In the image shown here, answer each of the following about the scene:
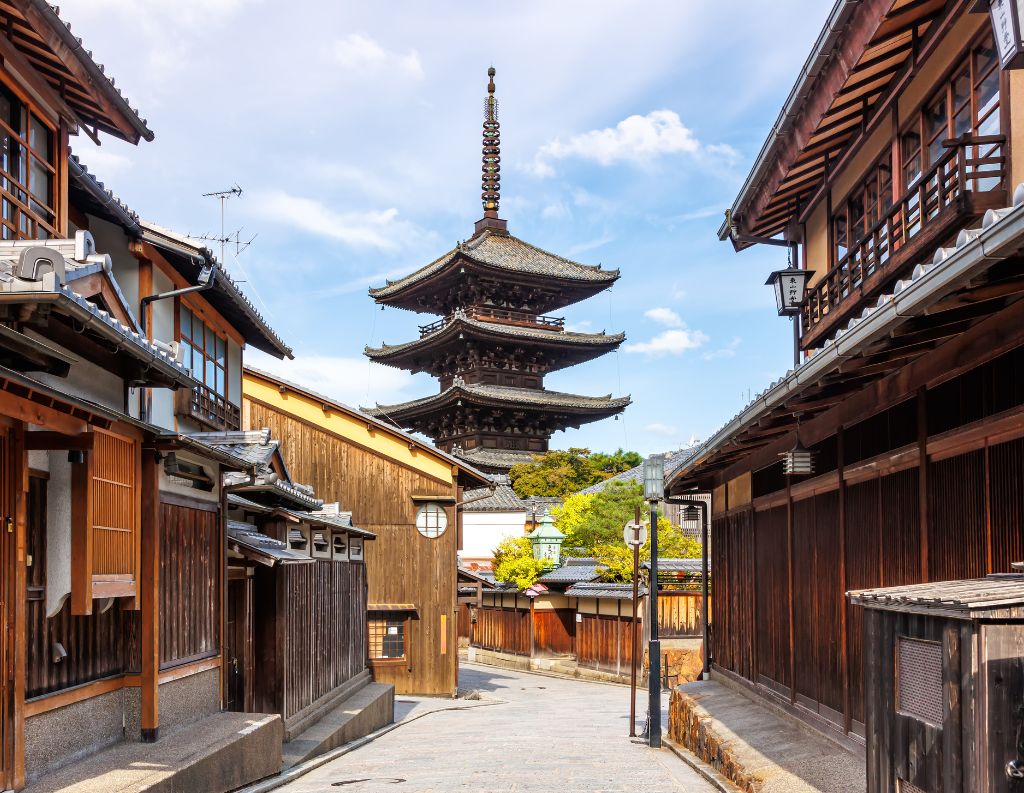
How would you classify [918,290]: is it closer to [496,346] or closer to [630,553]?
[630,553]

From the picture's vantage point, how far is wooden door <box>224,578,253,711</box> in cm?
1457

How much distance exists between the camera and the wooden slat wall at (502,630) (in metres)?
44.8

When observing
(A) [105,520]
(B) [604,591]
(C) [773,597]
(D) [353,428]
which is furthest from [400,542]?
(A) [105,520]

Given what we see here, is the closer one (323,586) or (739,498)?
(739,498)

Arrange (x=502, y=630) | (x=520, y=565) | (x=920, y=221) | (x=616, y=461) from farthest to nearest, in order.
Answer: (x=616, y=461), (x=502, y=630), (x=520, y=565), (x=920, y=221)

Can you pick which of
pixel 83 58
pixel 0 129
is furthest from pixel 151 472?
pixel 83 58

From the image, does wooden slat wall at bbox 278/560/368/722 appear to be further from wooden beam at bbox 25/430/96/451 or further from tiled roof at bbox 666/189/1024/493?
tiled roof at bbox 666/189/1024/493

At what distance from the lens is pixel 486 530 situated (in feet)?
188

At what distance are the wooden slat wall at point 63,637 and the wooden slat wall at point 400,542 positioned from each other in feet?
65.5

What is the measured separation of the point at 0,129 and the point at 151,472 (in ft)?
11.3

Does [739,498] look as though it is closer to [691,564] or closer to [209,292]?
[209,292]

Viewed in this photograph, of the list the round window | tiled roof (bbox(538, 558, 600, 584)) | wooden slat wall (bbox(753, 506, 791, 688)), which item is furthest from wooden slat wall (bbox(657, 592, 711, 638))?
wooden slat wall (bbox(753, 506, 791, 688))

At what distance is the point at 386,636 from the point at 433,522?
3358 millimetres

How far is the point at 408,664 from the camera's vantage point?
30.0 meters
